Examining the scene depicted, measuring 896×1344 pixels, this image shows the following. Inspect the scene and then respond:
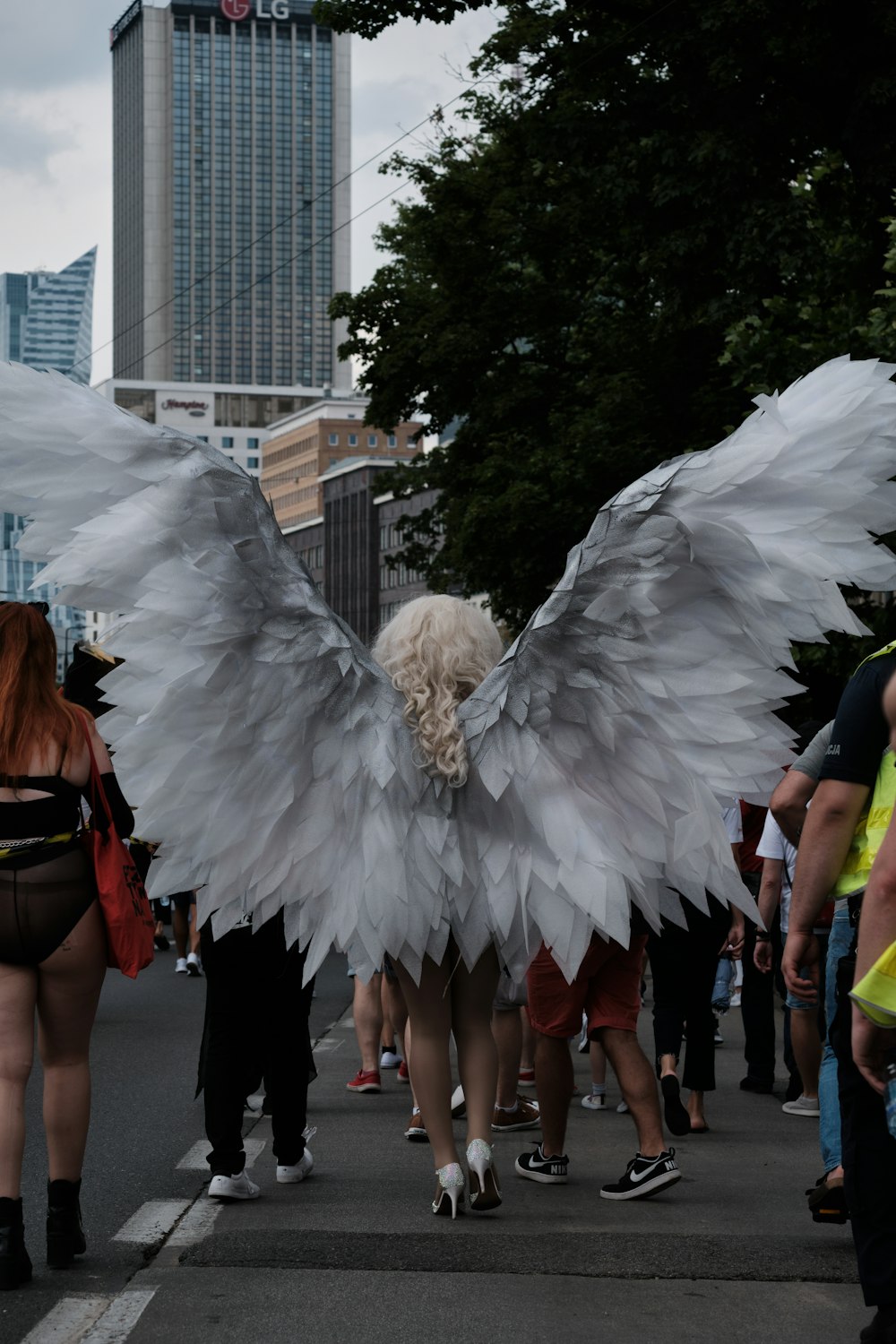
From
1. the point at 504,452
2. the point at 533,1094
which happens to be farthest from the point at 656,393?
the point at 533,1094

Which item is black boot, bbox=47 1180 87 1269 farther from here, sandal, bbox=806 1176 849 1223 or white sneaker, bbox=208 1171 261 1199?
sandal, bbox=806 1176 849 1223

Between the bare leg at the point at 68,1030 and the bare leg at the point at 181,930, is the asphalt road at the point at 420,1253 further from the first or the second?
the bare leg at the point at 181,930

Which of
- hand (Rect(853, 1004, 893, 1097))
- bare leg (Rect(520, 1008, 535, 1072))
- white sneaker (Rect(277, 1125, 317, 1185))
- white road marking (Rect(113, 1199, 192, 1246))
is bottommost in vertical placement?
bare leg (Rect(520, 1008, 535, 1072))

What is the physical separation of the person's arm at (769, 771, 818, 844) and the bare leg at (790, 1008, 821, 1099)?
262 centimetres

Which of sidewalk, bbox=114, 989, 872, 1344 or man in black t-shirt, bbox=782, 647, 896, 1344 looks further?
sidewalk, bbox=114, 989, 872, 1344

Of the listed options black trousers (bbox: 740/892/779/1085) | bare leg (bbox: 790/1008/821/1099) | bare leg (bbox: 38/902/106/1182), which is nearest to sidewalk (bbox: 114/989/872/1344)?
bare leg (bbox: 38/902/106/1182)

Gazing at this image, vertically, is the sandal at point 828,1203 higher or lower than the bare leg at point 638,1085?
lower

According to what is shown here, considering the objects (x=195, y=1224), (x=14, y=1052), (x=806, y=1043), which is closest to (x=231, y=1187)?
(x=195, y=1224)

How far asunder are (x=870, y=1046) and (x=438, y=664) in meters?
2.33

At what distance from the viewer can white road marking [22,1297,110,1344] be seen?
163 inches

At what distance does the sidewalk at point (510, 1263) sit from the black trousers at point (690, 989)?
60 cm

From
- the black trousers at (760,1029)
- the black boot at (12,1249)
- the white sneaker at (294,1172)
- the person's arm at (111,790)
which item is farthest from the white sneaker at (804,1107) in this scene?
the black boot at (12,1249)

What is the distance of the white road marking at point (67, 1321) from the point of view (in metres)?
4.13

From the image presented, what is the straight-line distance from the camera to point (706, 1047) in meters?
7.45
